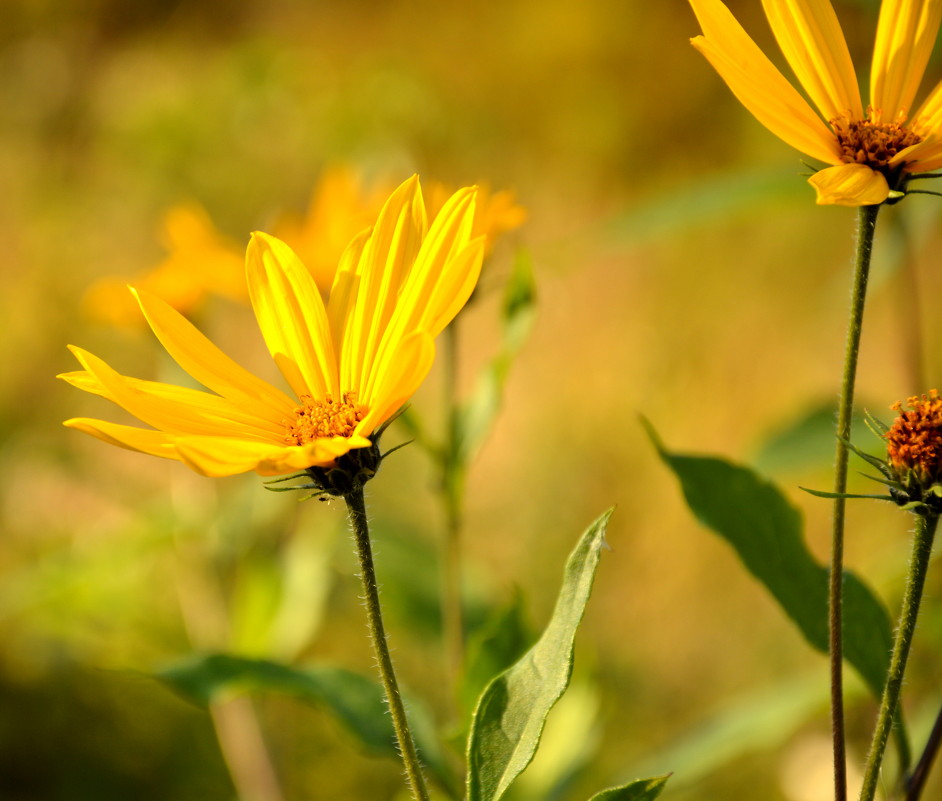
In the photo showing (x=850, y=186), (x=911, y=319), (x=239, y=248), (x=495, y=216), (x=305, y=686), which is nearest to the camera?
(x=850, y=186)

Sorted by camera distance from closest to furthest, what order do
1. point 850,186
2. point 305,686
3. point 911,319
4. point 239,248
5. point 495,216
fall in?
point 850,186 < point 305,686 < point 495,216 < point 911,319 < point 239,248

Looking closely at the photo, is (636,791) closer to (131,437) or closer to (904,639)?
(904,639)

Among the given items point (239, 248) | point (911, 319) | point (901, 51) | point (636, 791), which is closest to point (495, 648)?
point (636, 791)

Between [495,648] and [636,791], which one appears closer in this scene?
[636,791]

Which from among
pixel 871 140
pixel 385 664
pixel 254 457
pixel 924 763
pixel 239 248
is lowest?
pixel 924 763

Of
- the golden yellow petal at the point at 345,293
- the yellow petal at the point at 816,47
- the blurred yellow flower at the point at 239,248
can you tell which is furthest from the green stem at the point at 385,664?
the blurred yellow flower at the point at 239,248

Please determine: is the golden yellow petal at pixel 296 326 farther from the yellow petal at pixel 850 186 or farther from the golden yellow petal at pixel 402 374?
the yellow petal at pixel 850 186

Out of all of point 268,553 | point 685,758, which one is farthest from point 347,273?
point 268,553
